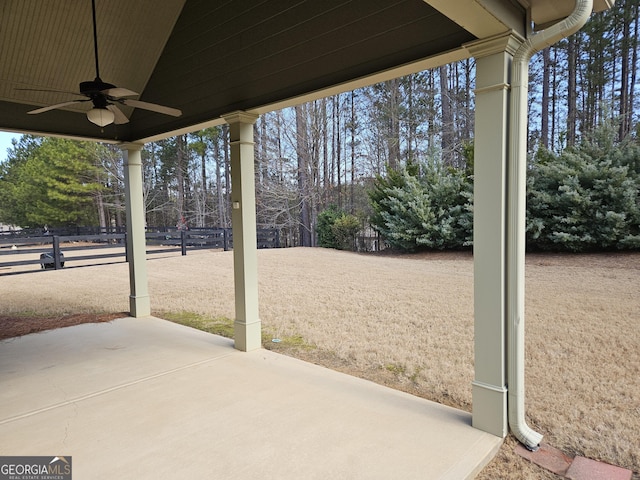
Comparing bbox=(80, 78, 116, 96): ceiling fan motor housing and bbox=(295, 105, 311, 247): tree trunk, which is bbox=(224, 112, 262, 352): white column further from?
bbox=(295, 105, 311, 247): tree trunk

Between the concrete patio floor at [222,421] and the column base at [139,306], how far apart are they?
148cm

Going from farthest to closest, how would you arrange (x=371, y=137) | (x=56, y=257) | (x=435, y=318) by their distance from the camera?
(x=371, y=137), (x=56, y=257), (x=435, y=318)

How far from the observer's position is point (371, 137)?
17.5 m

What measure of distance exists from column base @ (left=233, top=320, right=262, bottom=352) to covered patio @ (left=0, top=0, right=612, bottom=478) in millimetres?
17

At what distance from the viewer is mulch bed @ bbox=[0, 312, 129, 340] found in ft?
15.8

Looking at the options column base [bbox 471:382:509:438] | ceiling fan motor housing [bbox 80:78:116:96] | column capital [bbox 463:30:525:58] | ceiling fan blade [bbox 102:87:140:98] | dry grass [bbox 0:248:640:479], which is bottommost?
dry grass [bbox 0:248:640:479]

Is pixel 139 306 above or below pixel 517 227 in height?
below

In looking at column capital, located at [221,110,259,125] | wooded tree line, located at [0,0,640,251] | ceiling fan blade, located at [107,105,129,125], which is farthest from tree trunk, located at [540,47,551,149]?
ceiling fan blade, located at [107,105,129,125]

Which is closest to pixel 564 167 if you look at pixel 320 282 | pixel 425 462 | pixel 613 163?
pixel 613 163

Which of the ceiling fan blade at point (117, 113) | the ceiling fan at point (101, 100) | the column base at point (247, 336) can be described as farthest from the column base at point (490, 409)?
the ceiling fan blade at point (117, 113)

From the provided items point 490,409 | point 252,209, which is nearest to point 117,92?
point 252,209

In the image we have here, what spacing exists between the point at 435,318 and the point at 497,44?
3.77 m

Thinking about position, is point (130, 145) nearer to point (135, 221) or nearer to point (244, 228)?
point (135, 221)

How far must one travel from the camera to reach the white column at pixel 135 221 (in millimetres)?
5148
